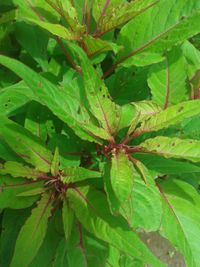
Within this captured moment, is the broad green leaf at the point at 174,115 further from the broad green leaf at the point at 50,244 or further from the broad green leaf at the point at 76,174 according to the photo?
the broad green leaf at the point at 50,244

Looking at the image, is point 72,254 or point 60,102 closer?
point 60,102

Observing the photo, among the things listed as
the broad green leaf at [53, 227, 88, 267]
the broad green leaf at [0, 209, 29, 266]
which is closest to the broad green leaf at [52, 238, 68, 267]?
the broad green leaf at [53, 227, 88, 267]

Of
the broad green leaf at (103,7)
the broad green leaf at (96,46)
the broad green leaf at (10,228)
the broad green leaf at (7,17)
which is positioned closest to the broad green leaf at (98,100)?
the broad green leaf at (96,46)

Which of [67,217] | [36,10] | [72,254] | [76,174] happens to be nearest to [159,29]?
[36,10]

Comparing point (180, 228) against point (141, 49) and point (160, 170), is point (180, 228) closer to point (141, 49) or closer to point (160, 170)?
point (160, 170)

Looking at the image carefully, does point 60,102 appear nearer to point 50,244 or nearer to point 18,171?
point 18,171

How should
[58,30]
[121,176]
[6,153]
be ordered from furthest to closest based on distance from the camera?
[6,153], [58,30], [121,176]
